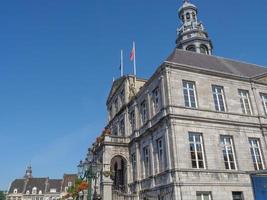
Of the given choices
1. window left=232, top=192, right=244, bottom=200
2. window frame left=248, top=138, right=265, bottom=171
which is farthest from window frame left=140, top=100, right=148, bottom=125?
window left=232, top=192, right=244, bottom=200

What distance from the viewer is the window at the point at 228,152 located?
20.5m

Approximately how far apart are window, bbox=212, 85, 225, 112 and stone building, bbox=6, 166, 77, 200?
6257 centimetres

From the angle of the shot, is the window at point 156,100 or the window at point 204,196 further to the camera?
the window at point 156,100

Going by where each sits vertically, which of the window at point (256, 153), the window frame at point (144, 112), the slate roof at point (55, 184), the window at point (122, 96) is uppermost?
the window at point (122, 96)

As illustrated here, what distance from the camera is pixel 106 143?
26062mm

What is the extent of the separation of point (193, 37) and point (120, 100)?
42.8 ft

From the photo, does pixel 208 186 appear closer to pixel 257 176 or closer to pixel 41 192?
pixel 257 176

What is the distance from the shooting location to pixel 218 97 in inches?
894

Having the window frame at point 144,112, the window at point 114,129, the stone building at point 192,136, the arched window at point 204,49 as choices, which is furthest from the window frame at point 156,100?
the arched window at point 204,49

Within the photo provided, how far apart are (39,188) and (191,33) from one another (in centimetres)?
6309

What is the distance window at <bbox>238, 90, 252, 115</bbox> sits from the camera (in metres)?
23.4

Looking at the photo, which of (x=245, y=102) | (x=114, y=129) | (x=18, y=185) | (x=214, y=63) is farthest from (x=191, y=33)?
(x=18, y=185)

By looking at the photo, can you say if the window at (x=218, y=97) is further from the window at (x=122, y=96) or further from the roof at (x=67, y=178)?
the roof at (x=67, y=178)

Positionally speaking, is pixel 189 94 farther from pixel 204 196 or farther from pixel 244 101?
pixel 204 196
